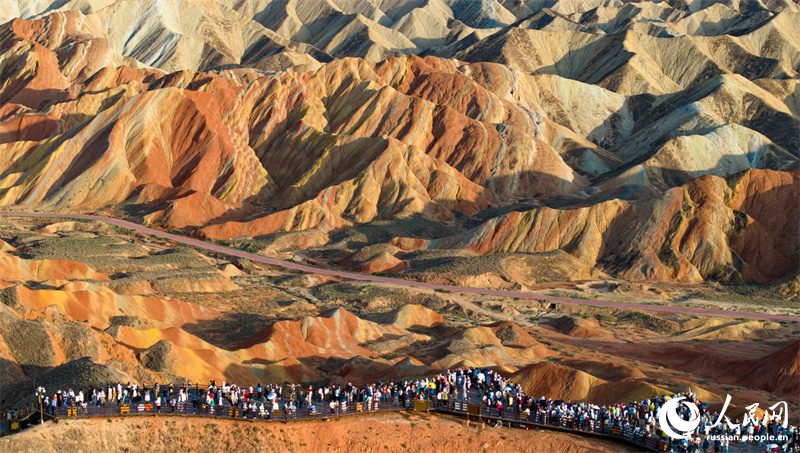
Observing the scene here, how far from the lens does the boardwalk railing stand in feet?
118

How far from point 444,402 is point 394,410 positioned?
94.7 inches

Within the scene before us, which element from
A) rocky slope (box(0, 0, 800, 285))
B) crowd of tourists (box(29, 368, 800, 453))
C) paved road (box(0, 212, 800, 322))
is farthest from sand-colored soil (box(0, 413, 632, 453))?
rocky slope (box(0, 0, 800, 285))

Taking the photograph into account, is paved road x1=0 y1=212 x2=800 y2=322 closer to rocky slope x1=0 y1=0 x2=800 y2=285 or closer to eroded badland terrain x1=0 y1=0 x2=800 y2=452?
eroded badland terrain x1=0 y1=0 x2=800 y2=452

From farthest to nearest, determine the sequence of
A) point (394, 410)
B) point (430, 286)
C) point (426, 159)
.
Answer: point (426, 159) → point (430, 286) → point (394, 410)

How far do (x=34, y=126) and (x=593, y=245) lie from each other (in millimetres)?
96747

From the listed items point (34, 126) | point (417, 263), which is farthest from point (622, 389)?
point (34, 126)

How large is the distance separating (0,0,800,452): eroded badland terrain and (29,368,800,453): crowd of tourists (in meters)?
1.18

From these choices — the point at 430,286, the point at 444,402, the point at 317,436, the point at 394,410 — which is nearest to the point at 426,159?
the point at 430,286

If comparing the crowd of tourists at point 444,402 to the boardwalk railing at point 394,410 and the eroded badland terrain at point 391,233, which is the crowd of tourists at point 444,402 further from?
the eroded badland terrain at point 391,233

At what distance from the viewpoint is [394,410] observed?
40219 millimetres

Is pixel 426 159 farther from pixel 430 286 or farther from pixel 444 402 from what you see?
pixel 444 402

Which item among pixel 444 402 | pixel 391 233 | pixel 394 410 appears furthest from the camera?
pixel 391 233

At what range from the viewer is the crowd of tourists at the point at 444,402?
36.8 meters

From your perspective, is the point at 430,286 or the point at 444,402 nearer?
the point at 444,402
